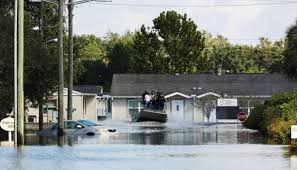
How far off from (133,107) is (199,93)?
678 cm

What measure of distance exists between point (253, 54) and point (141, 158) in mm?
102152

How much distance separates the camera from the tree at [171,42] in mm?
91500

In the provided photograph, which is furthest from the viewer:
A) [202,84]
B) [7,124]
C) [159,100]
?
[202,84]

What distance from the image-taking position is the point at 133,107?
81938 millimetres

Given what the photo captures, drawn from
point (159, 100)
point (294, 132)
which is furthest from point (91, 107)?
point (294, 132)

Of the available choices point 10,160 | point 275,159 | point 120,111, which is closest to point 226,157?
point 275,159

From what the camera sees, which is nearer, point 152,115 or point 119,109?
point 152,115

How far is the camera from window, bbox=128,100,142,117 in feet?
267

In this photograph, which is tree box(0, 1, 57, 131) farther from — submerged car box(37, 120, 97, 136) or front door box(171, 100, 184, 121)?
front door box(171, 100, 184, 121)

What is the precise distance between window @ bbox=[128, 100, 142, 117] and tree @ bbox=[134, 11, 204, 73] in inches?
423

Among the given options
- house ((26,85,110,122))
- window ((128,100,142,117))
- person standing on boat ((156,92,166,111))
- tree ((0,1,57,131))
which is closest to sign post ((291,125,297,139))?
tree ((0,1,57,131))

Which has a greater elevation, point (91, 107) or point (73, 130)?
point (91, 107)

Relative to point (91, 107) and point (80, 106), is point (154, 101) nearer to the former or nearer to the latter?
point (80, 106)

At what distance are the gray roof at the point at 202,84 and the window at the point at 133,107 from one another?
0.82 meters
